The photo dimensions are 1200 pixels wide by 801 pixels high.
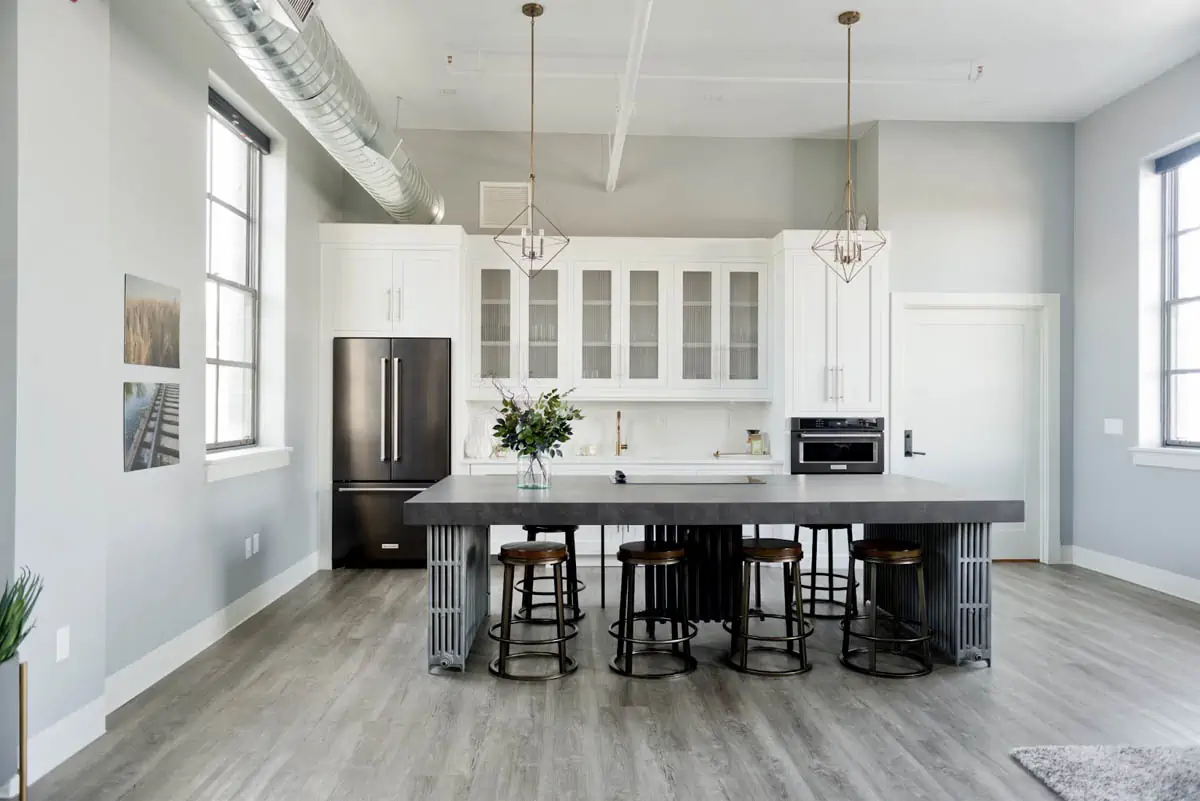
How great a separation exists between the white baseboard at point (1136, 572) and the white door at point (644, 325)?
11.4 ft

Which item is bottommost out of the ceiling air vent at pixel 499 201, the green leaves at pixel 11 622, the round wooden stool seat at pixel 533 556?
the round wooden stool seat at pixel 533 556

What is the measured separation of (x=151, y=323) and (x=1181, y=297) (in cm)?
620

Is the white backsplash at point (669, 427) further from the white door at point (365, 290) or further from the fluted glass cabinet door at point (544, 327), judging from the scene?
the white door at point (365, 290)

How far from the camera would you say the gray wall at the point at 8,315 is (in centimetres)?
256

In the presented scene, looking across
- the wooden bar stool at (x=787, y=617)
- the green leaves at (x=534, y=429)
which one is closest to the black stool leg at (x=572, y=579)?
the green leaves at (x=534, y=429)

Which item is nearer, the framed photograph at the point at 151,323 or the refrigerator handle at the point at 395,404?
the framed photograph at the point at 151,323

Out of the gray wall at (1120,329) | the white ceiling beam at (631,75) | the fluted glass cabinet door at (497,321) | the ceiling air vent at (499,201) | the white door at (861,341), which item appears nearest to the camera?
the white ceiling beam at (631,75)

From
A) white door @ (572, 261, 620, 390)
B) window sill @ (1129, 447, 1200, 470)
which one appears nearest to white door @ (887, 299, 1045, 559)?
window sill @ (1129, 447, 1200, 470)

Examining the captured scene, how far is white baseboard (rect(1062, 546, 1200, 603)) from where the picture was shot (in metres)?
5.27

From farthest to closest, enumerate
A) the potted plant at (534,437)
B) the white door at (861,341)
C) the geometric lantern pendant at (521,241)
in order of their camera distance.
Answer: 1. the geometric lantern pendant at (521,241)
2. the white door at (861,341)
3. the potted plant at (534,437)

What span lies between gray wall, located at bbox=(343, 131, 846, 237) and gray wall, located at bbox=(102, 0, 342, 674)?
5.90 feet

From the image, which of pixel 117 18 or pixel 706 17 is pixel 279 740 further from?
pixel 706 17

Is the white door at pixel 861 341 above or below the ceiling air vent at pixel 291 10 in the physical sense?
below

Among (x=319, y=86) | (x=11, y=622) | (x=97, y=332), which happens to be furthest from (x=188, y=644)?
(x=319, y=86)
